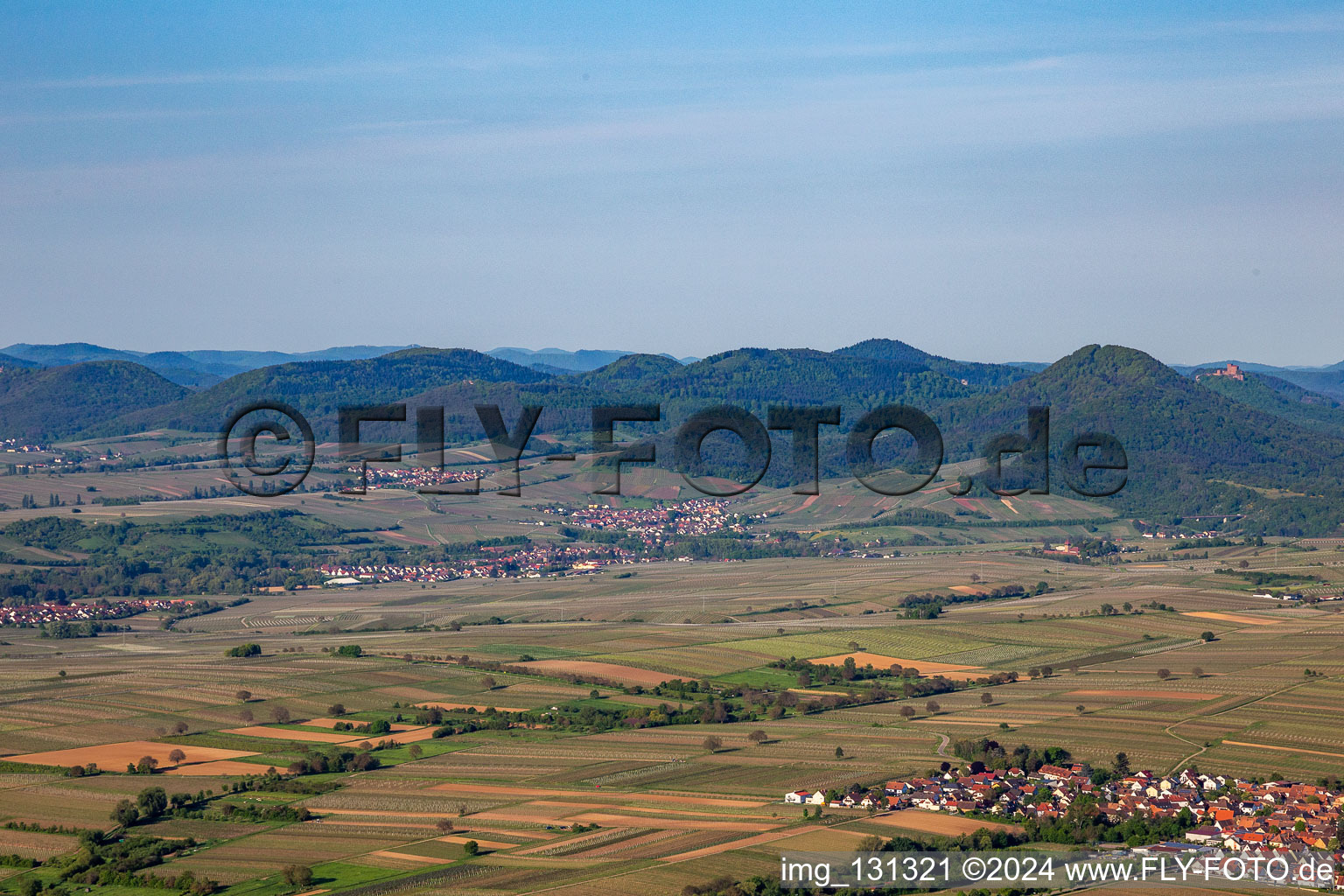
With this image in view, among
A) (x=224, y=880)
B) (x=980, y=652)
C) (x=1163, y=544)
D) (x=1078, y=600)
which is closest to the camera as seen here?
(x=224, y=880)

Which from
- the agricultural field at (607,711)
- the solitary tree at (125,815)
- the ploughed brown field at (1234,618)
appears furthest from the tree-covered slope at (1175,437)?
the solitary tree at (125,815)

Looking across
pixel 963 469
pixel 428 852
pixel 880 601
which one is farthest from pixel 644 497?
pixel 428 852

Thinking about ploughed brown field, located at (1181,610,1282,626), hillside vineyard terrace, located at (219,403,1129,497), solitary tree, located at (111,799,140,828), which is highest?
hillside vineyard terrace, located at (219,403,1129,497)

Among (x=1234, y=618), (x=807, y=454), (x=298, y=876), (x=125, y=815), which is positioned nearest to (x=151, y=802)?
(x=125, y=815)

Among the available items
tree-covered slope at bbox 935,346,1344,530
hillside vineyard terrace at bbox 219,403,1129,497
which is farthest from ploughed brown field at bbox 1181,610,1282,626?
tree-covered slope at bbox 935,346,1344,530

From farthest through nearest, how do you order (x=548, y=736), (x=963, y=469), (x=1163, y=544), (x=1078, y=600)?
(x=963, y=469) → (x=1163, y=544) → (x=1078, y=600) → (x=548, y=736)

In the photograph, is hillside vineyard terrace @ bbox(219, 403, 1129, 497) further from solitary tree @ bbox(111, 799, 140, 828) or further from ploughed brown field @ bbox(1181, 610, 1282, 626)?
solitary tree @ bbox(111, 799, 140, 828)

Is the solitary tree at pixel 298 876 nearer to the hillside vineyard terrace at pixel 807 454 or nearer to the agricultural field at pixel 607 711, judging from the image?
the agricultural field at pixel 607 711

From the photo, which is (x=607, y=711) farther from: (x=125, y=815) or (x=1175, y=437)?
(x=1175, y=437)

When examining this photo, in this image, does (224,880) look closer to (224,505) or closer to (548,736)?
(548,736)

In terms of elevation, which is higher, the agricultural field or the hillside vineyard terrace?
the hillside vineyard terrace

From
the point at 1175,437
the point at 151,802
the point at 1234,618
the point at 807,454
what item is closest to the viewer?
the point at 151,802
